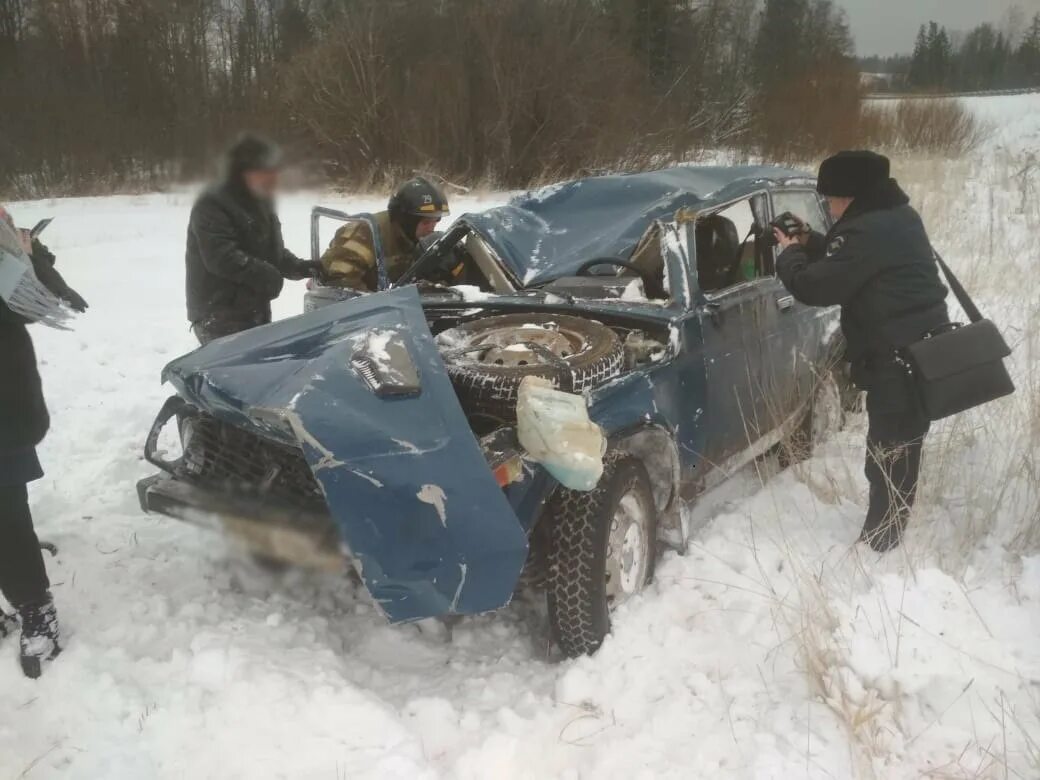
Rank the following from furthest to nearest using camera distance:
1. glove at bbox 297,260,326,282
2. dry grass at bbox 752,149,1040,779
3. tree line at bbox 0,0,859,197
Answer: tree line at bbox 0,0,859,197 → glove at bbox 297,260,326,282 → dry grass at bbox 752,149,1040,779

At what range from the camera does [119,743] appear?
220cm

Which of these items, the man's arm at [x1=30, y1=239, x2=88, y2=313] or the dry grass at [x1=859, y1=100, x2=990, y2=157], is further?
the dry grass at [x1=859, y1=100, x2=990, y2=157]

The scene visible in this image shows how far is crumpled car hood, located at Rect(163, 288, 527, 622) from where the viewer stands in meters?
2.14

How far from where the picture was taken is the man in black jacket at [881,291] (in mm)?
2875

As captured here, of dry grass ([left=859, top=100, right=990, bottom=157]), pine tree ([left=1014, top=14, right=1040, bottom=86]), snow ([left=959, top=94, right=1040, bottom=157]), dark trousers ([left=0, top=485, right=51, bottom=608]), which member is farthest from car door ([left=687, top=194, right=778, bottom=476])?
dry grass ([left=859, top=100, right=990, bottom=157])

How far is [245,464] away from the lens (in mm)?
2695

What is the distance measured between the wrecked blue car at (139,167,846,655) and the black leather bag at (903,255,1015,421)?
808 millimetres

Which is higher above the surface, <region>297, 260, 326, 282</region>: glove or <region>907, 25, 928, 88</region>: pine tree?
<region>907, 25, 928, 88</region>: pine tree

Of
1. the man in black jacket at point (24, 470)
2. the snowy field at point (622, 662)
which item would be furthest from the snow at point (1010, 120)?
the man in black jacket at point (24, 470)

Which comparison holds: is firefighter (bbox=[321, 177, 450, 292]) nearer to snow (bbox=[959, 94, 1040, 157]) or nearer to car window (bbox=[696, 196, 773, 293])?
car window (bbox=[696, 196, 773, 293])

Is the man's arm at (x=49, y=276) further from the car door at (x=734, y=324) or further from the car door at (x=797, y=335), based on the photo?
the car door at (x=797, y=335)

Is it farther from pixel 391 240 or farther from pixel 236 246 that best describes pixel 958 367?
pixel 236 246

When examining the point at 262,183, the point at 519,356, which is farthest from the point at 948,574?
the point at 262,183

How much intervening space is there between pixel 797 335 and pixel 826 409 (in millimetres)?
603
